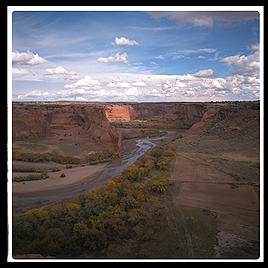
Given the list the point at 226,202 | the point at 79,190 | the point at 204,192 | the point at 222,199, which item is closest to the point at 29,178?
the point at 79,190

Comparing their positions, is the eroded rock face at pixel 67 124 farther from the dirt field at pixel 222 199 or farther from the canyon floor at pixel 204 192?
the dirt field at pixel 222 199

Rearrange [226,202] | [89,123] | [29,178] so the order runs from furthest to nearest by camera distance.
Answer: [89,123], [29,178], [226,202]

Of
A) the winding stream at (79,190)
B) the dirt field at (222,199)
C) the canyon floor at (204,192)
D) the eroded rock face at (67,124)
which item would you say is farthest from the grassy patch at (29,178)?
the eroded rock face at (67,124)

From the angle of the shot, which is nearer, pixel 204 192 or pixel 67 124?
pixel 204 192

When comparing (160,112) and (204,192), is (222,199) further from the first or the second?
(160,112)
